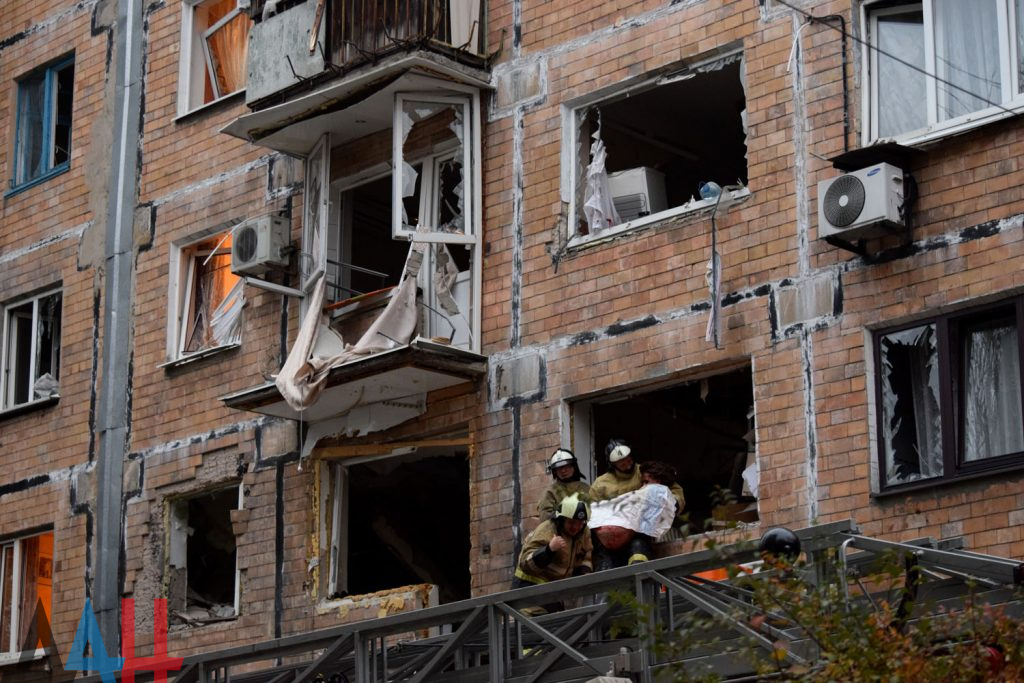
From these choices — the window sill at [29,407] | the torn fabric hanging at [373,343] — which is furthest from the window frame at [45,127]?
the torn fabric hanging at [373,343]

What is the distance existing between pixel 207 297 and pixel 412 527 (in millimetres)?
3263

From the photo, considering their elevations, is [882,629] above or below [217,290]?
below

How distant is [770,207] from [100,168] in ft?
29.5

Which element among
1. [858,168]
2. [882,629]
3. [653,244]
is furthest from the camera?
[653,244]

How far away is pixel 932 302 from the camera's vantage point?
14.1 metres

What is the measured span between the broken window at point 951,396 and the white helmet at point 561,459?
8.51 feet

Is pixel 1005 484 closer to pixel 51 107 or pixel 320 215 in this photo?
pixel 320 215

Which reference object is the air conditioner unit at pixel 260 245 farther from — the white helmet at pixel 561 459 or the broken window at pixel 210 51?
the white helmet at pixel 561 459

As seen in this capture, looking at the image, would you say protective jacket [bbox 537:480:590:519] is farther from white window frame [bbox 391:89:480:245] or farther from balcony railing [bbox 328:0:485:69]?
balcony railing [bbox 328:0:485:69]

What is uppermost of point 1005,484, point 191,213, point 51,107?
point 51,107

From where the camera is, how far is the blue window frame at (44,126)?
22594mm

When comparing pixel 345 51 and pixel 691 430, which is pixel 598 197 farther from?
pixel 691 430

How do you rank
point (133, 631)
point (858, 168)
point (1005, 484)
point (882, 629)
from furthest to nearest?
point (133, 631) → point (858, 168) → point (1005, 484) → point (882, 629)

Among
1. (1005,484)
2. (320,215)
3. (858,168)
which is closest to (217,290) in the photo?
(320,215)
